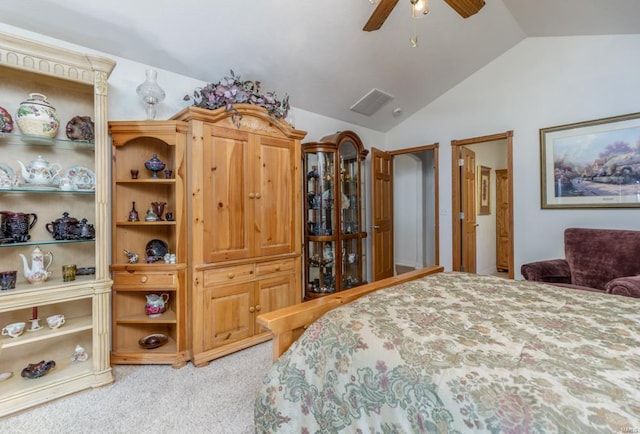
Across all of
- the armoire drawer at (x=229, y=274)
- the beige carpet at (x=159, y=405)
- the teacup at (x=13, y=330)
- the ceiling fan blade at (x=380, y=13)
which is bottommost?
the beige carpet at (x=159, y=405)

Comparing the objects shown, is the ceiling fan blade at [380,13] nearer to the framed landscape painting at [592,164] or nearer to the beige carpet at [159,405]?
the beige carpet at [159,405]

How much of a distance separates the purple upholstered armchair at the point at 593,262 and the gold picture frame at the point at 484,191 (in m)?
2.10

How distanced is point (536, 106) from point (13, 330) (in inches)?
198

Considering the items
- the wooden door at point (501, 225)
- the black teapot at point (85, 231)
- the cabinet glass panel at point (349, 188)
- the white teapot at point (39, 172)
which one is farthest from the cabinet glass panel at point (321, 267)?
the wooden door at point (501, 225)

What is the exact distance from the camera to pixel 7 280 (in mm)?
1824

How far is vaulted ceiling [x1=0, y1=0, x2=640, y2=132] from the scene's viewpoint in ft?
7.10

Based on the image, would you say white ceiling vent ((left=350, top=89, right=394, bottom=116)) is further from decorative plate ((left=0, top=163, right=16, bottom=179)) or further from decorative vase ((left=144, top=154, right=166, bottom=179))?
decorative plate ((left=0, top=163, right=16, bottom=179))

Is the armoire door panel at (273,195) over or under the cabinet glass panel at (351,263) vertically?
over

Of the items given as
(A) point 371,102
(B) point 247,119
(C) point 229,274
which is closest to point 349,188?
(A) point 371,102

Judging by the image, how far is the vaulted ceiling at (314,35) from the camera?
216 cm

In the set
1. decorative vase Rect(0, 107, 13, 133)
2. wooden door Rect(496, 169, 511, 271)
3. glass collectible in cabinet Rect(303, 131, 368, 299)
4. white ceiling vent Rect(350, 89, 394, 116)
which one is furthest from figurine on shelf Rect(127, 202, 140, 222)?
wooden door Rect(496, 169, 511, 271)

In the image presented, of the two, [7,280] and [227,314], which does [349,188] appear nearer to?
[227,314]

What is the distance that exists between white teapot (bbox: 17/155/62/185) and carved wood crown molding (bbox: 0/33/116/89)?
56 centimetres

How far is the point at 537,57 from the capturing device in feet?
11.5
